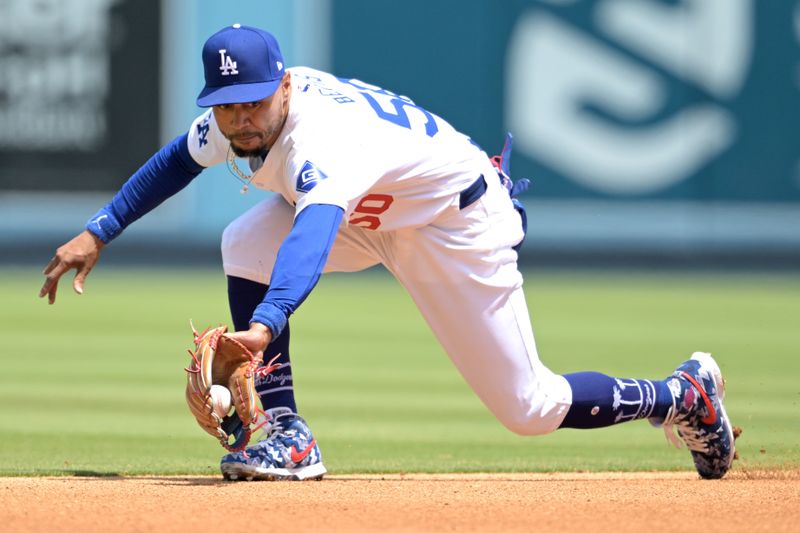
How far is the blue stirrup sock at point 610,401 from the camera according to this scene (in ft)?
15.9

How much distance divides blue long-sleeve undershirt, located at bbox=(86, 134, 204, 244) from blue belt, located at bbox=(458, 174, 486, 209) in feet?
3.12

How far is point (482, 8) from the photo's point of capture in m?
15.6

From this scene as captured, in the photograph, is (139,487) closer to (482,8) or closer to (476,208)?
(476,208)

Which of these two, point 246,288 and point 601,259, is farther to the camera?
point 601,259

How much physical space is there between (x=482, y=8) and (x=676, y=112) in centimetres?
245

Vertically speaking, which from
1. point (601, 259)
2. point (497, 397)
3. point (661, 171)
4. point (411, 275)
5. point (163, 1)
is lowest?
point (601, 259)

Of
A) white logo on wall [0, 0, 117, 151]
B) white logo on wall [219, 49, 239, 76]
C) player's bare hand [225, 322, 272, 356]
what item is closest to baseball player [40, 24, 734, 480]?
white logo on wall [219, 49, 239, 76]

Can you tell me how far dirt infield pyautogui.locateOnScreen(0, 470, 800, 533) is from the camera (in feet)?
13.1

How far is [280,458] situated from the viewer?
4871 mm

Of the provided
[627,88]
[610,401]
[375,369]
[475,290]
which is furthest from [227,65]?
[627,88]

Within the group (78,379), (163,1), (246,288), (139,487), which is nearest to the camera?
(139,487)

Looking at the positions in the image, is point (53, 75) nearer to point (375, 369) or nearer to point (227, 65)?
point (375, 369)

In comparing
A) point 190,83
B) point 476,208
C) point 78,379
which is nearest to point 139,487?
point 476,208

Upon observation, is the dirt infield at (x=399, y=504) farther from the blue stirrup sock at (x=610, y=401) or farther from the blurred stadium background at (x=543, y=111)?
the blurred stadium background at (x=543, y=111)
